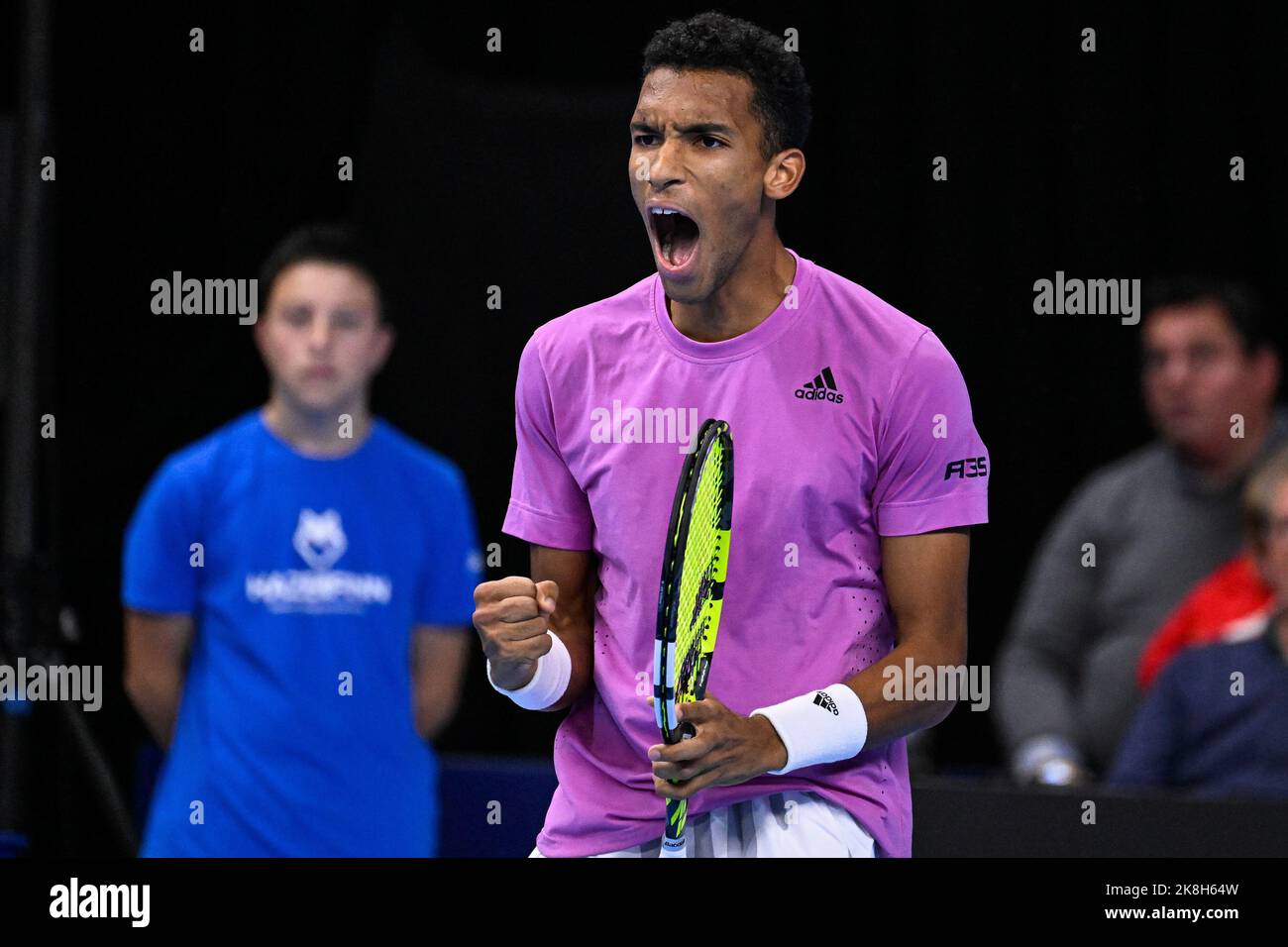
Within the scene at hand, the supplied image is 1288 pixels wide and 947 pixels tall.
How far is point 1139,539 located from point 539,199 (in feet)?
4.70

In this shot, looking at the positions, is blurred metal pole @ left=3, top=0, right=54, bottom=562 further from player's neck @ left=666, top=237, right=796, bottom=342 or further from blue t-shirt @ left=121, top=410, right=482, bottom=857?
player's neck @ left=666, top=237, right=796, bottom=342

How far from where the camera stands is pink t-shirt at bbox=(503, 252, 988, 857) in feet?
8.12

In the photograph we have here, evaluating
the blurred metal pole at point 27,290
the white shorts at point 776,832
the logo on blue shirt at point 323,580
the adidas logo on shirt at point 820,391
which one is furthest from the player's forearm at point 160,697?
the adidas logo on shirt at point 820,391

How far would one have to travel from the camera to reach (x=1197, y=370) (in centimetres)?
405

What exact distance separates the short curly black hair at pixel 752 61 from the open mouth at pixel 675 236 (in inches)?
5.7

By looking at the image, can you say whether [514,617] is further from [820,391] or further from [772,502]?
[820,391]

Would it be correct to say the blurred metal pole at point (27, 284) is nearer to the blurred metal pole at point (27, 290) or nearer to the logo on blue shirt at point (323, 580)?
the blurred metal pole at point (27, 290)

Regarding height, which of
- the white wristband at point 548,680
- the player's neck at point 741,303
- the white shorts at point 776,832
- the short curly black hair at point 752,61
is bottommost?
the white shorts at point 776,832

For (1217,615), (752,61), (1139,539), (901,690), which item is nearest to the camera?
(901,690)

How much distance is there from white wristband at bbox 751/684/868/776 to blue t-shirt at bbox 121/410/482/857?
1.57 m

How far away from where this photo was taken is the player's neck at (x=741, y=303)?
2568mm

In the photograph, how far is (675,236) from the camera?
2578 millimetres

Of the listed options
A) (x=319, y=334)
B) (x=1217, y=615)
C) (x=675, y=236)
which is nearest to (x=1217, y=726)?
(x=1217, y=615)
